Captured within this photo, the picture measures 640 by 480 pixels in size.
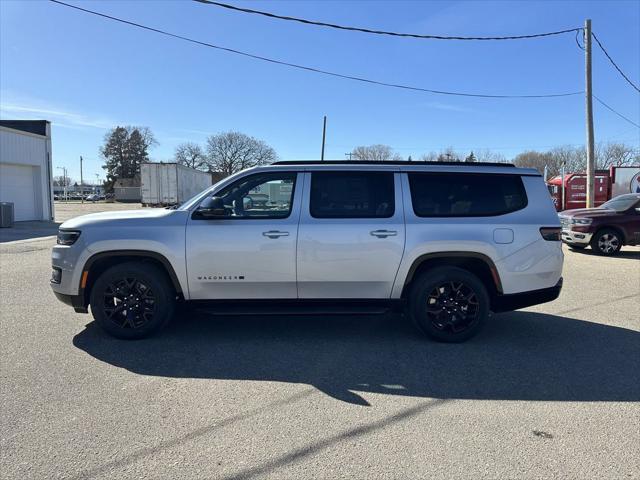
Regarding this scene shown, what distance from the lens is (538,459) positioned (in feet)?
9.43

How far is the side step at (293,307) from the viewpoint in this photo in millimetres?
4875

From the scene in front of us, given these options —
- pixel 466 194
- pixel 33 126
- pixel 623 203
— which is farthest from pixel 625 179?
pixel 33 126

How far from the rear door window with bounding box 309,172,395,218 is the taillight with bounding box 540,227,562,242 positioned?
1655mm

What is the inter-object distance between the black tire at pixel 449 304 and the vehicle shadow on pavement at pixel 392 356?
0.56ft

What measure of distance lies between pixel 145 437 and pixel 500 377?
2.99m

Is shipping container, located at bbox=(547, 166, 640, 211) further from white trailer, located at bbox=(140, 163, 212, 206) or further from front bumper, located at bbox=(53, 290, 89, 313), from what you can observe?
white trailer, located at bbox=(140, 163, 212, 206)

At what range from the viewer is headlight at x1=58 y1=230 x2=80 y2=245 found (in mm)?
4906

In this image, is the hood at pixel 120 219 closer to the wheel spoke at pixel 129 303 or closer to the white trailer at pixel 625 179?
the wheel spoke at pixel 129 303

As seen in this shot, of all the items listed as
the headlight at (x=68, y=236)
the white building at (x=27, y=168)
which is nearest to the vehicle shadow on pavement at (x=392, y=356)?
the headlight at (x=68, y=236)

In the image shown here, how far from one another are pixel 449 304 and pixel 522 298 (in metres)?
0.82

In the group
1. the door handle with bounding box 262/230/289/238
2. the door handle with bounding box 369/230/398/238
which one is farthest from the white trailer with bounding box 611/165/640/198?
the door handle with bounding box 262/230/289/238

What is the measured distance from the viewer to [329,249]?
4832mm

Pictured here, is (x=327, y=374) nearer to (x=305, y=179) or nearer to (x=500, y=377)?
(x=500, y=377)

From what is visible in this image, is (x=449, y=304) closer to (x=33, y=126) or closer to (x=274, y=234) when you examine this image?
(x=274, y=234)
